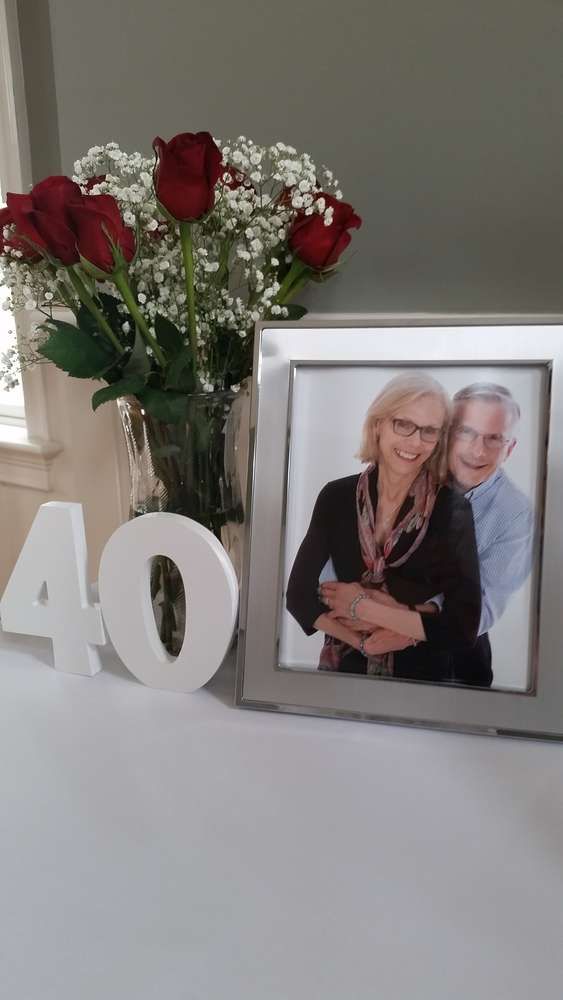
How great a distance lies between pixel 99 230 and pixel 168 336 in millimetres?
117

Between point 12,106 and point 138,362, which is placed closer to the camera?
point 138,362

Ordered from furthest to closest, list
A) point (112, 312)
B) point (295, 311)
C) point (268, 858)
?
point (295, 311) < point (112, 312) < point (268, 858)

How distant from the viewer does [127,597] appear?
2.20ft

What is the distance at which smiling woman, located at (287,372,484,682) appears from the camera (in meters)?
0.59

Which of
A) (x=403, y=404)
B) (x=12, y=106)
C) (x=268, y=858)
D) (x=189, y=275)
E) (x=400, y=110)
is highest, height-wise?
(x=12, y=106)

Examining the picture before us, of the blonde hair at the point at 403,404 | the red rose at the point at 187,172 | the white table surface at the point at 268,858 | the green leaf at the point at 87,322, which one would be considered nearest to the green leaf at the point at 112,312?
the green leaf at the point at 87,322

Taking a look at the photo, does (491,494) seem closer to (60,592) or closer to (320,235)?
(320,235)

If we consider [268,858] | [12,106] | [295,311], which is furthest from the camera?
[12,106]

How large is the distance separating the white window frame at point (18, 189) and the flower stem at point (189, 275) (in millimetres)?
543

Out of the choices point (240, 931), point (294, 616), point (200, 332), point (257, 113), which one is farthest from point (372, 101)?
point (240, 931)

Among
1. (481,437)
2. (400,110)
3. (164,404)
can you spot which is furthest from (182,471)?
(400,110)

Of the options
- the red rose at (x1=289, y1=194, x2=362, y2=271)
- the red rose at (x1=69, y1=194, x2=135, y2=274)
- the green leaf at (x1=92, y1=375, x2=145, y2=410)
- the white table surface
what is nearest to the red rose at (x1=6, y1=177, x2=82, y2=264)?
the red rose at (x1=69, y1=194, x2=135, y2=274)

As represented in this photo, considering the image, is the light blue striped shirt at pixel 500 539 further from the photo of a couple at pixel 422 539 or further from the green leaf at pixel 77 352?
the green leaf at pixel 77 352

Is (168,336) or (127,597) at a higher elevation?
(168,336)
